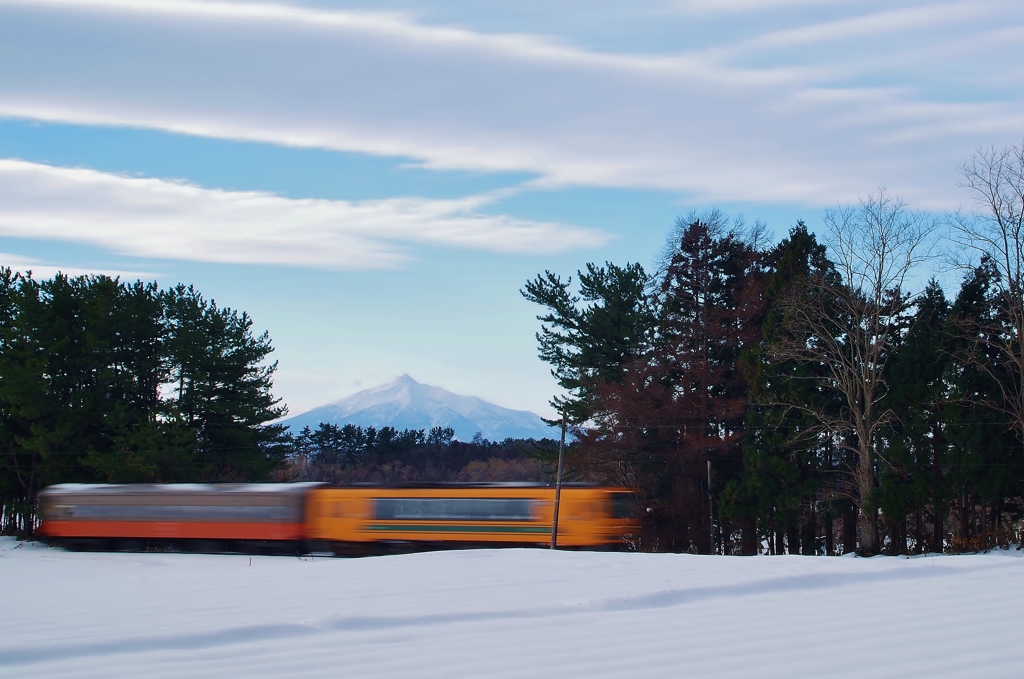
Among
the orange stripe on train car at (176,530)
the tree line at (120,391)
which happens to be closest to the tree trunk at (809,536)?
the orange stripe on train car at (176,530)

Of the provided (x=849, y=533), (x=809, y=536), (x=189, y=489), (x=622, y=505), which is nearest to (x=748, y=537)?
(x=809, y=536)

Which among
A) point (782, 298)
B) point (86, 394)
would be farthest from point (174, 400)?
point (782, 298)

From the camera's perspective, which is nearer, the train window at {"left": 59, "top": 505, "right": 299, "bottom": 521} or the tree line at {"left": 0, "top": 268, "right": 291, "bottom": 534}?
the train window at {"left": 59, "top": 505, "right": 299, "bottom": 521}

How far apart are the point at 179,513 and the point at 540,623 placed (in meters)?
30.6

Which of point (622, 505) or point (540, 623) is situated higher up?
point (540, 623)

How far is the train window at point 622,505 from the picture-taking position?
32.3 metres

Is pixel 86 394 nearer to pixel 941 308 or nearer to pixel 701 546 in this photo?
pixel 701 546

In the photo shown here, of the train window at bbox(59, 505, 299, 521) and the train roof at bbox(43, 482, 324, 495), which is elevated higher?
the train roof at bbox(43, 482, 324, 495)

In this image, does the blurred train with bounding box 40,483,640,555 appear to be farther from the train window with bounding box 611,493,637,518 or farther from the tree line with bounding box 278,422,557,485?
the tree line with bounding box 278,422,557,485

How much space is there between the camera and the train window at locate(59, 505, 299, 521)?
113 feet

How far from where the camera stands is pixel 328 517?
34.3 meters

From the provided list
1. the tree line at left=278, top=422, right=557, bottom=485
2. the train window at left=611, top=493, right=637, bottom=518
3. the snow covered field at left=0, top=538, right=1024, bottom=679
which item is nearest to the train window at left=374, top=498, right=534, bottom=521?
the train window at left=611, top=493, right=637, bottom=518

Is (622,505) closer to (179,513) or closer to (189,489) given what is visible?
(189,489)

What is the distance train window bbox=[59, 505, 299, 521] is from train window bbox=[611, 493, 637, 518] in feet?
39.0
